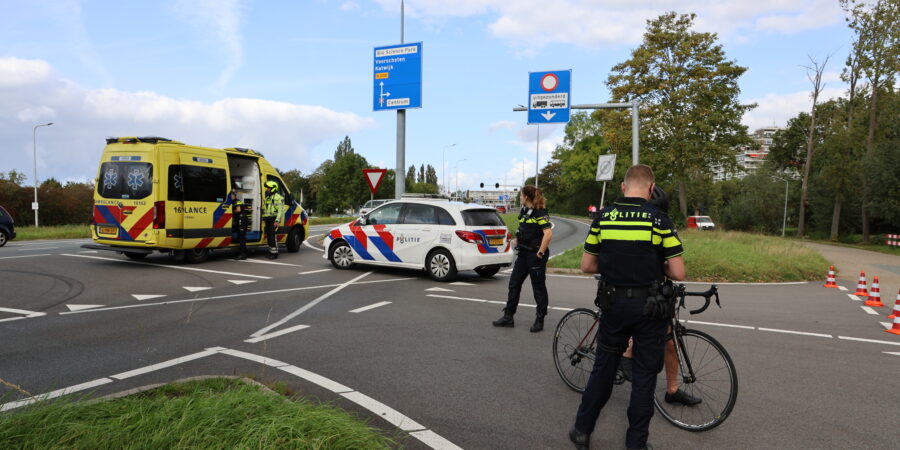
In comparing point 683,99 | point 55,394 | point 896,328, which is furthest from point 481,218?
point 683,99

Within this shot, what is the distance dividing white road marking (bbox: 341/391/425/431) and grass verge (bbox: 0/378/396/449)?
489mm

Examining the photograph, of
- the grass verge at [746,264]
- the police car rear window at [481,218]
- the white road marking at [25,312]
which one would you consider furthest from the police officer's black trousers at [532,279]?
the grass verge at [746,264]

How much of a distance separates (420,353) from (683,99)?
30.9 metres

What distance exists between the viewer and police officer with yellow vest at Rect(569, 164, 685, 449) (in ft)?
10.9

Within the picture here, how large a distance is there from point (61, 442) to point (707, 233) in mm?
24640

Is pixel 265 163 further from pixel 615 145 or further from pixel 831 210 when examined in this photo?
pixel 831 210

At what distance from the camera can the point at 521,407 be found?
13.7 ft

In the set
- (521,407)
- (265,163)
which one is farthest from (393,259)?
(521,407)

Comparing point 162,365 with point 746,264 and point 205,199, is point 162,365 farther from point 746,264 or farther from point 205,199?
point 746,264

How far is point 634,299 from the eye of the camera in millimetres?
3320

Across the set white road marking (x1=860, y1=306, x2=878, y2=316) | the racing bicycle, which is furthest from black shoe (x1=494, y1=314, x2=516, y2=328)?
white road marking (x1=860, y1=306, x2=878, y2=316)

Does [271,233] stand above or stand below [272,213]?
below

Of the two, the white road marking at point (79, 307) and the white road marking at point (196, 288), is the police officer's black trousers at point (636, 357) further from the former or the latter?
the white road marking at point (196, 288)

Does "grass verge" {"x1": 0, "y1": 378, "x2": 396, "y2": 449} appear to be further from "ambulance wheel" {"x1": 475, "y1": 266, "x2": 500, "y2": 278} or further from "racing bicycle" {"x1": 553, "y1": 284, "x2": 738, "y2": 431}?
"ambulance wheel" {"x1": 475, "y1": 266, "x2": 500, "y2": 278}
